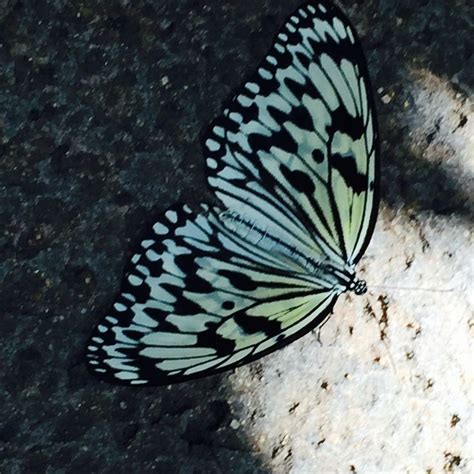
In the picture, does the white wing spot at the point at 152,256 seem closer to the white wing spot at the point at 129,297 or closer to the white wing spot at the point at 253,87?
the white wing spot at the point at 129,297

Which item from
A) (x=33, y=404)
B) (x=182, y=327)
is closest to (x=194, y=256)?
(x=182, y=327)

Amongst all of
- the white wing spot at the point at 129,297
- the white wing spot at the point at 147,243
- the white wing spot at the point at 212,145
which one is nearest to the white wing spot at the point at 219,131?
the white wing spot at the point at 212,145

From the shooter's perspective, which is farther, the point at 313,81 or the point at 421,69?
the point at 421,69

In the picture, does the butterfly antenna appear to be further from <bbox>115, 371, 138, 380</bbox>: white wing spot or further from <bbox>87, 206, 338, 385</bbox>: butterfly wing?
<bbox>115, 371, 138, 380</bbox>: white wing spot

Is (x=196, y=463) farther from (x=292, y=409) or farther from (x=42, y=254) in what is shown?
(x=42, y=254)

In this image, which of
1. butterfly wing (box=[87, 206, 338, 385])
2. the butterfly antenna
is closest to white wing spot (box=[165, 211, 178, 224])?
butterfly wing (box=[87, 206, 338, 385])
